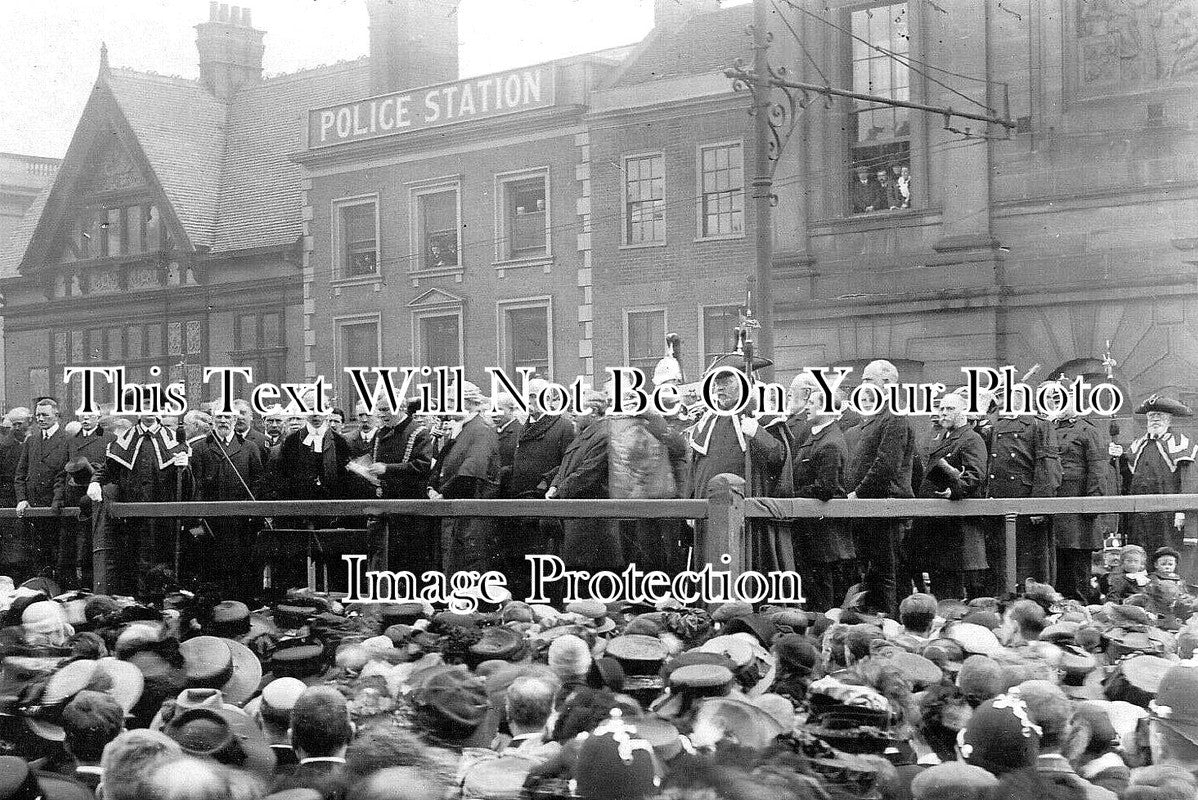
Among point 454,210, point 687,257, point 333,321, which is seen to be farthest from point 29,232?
point 687,257

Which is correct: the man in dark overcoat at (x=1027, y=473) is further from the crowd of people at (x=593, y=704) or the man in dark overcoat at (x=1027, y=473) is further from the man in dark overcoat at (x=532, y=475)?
the man in dark overcoat at (x=532, y=475)

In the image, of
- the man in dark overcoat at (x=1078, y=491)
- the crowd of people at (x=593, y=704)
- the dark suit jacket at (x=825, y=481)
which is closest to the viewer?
the crowd of people at (x=593, y=704)

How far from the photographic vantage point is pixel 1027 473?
23.6 feet

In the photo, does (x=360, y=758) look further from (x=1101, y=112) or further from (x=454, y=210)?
(x=1101, y=112)

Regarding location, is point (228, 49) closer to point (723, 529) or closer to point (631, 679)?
point (723, 529)

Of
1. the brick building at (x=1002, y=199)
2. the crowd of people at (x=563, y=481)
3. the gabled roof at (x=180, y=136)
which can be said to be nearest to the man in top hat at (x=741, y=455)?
the crowd of people at (x=563, y=481)

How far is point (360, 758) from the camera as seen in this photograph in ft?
11.7

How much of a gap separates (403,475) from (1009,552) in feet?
7.79

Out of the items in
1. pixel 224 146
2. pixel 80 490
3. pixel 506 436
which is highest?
pixel 224 146

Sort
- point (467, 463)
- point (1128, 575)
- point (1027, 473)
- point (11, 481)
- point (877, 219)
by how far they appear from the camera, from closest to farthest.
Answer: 1. point (877, 219)
2. point (467, 463)
3. point (1128, 575)
4. point (1027, 473)
5. point (11, 481)

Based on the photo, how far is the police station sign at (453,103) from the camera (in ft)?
17.4

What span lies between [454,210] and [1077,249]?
2.11 meters

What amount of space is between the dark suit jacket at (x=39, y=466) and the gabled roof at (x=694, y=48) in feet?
9.03

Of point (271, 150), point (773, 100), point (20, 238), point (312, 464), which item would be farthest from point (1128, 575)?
point (20, 238)
